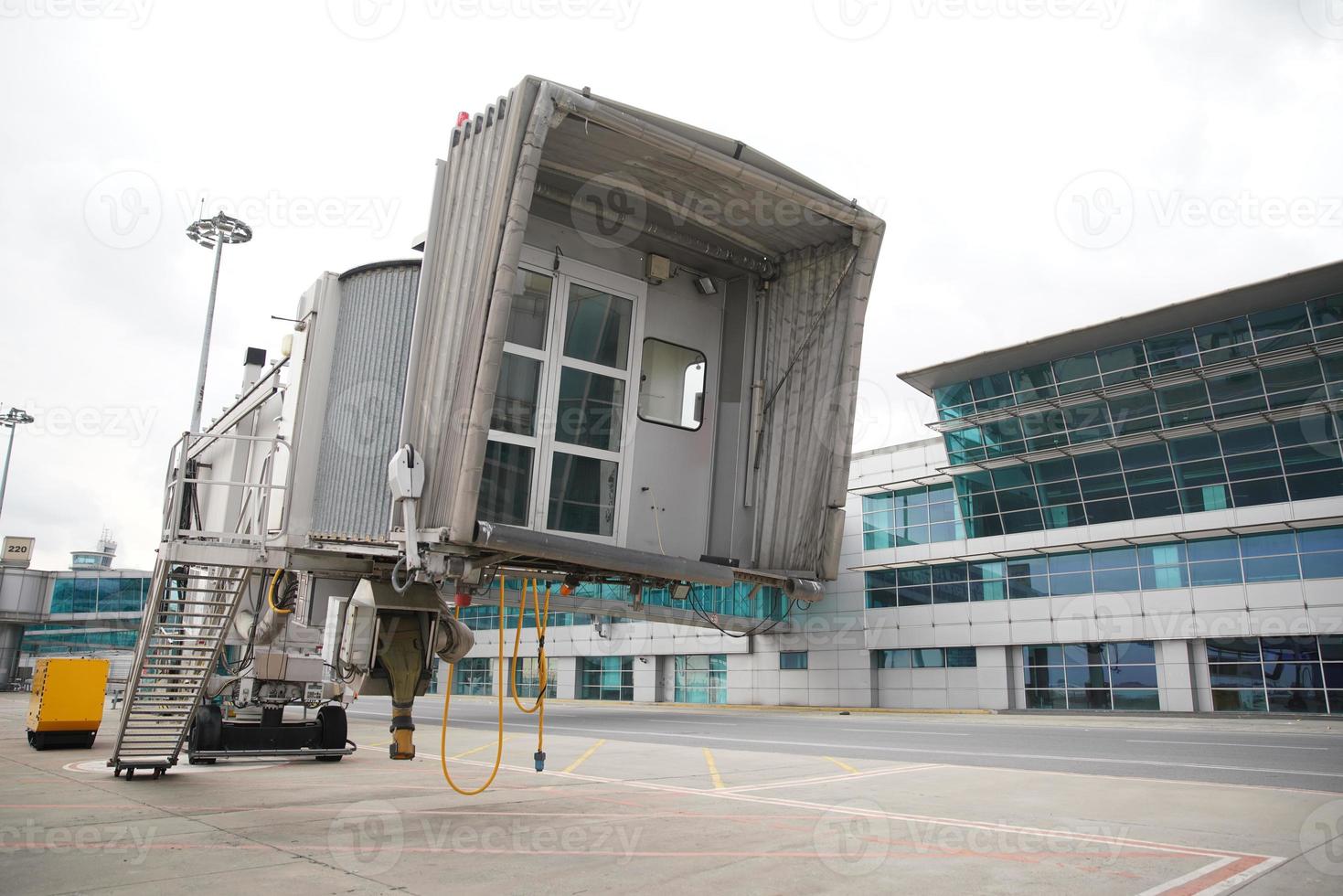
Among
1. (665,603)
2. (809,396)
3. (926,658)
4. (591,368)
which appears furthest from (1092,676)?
(591,368)

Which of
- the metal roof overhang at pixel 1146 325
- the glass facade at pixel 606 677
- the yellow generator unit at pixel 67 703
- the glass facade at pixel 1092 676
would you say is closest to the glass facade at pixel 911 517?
the metal roof overhang at pixel 1146 325

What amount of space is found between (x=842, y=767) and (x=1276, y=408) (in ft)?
96.9

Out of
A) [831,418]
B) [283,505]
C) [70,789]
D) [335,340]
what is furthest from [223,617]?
[831,418]

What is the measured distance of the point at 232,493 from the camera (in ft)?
38.4

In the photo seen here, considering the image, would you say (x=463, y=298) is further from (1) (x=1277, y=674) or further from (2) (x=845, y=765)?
(1) (x=1277, y=674)

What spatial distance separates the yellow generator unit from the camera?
17016mm

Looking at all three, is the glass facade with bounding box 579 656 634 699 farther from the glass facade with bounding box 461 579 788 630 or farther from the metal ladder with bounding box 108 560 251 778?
the metal ladder with bounding box 108 560 251 778

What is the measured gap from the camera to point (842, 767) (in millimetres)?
15273

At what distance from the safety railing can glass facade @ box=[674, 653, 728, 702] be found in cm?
4254

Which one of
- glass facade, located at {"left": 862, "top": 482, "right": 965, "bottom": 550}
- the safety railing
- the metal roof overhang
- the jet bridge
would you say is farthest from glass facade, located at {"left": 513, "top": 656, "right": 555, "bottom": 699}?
the jet bridge

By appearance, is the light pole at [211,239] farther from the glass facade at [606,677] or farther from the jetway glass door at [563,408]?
the glass facade at [606,677]

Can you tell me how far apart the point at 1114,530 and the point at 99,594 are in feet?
178

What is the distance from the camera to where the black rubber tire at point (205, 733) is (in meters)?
13.3

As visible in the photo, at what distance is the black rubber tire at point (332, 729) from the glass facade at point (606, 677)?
141ft
